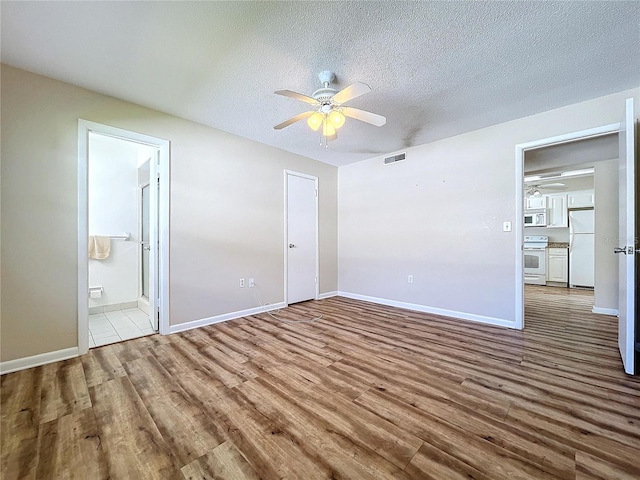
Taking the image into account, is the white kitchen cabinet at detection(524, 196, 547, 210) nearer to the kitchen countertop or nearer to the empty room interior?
the kitchen countertop

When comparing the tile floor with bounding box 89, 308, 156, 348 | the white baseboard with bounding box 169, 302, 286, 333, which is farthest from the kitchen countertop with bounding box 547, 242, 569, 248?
the tile floor with bounding box 89, 308, 156, 348

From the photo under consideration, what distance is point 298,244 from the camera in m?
4.26

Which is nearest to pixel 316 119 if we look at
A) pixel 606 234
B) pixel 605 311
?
pixel 606 234

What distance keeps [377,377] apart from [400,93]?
2.50 m

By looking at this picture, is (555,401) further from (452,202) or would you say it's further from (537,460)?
(452,202)

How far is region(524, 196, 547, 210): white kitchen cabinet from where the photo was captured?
19.9 ft

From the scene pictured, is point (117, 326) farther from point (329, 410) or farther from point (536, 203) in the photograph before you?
point (536, 203)

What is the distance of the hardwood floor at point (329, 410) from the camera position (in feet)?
3.88

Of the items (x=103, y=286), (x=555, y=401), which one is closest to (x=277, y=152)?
(x=103, y=286)

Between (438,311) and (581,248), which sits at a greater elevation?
(581,248)

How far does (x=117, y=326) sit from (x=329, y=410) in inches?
119

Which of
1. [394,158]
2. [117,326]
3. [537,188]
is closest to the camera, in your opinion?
[117,326]

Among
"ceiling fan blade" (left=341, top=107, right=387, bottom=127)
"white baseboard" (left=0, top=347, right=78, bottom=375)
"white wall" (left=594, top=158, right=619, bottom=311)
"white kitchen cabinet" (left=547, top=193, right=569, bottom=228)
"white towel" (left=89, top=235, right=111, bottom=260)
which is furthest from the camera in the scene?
"white kitchen cabinet" (left=547, top=193, right=569, bottom=228)

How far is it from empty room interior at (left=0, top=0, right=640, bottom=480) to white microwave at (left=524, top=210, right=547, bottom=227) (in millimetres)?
2640
